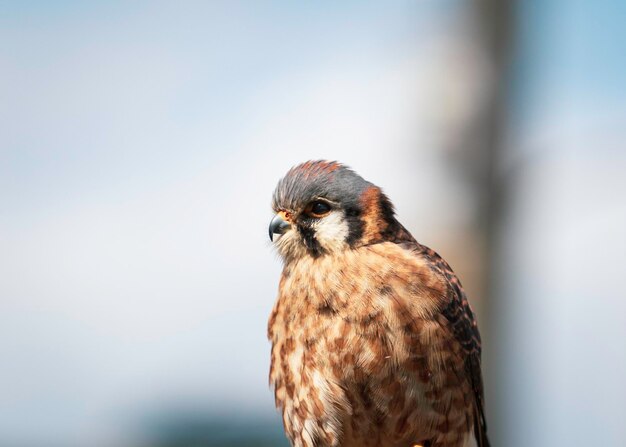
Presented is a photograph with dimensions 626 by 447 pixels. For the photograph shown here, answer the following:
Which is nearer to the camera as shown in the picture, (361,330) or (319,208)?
(361,330)

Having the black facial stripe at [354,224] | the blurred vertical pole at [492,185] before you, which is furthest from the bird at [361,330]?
the blurred vertical pole at [492,185]

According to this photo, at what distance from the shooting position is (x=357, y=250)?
368 centimetres

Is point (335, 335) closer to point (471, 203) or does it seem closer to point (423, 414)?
point (423, 414)

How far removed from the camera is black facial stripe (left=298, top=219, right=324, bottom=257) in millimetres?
3721

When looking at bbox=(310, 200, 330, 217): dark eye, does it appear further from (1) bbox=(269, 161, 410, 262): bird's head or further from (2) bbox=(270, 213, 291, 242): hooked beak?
(2) bbox=(270, 213, 291, 242): hooked beak

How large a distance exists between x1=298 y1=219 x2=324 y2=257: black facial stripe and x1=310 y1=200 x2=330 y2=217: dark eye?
5 cm

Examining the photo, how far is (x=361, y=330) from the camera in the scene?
3.40 m

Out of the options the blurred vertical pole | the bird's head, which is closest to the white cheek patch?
the bird's head

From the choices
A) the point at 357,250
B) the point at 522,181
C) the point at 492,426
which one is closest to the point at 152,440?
the point at 492,426

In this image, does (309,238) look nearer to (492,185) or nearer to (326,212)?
(326,212)

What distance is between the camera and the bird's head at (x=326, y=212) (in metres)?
3.72

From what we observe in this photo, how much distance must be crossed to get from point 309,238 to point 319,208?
139 mm

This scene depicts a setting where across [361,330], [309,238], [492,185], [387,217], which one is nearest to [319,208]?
[309,238]

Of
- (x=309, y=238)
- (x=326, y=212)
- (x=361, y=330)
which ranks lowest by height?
(x=361, y=330)
